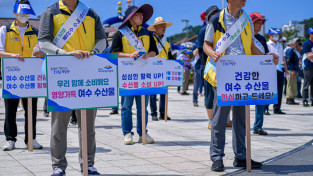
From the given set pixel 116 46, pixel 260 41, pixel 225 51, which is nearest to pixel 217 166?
pixel 225 51

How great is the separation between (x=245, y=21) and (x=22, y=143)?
4.11 m

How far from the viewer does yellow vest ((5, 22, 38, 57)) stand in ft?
23.2

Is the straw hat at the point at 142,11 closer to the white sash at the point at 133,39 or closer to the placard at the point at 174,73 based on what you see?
the white sash at the point at 133,39

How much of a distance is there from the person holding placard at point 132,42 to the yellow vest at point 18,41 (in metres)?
1.26

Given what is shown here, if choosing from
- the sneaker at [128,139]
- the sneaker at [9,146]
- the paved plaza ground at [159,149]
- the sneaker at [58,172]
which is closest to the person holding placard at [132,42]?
the sneaker at [128,139]

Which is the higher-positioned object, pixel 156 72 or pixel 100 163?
pixel 156 72

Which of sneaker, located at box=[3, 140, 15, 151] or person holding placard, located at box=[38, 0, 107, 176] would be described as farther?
sneaker, located at box=[3, 140, 15, 151]

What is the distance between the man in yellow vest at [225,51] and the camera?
5598mm

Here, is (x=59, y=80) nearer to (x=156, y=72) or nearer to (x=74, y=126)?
(x=156, y=72)

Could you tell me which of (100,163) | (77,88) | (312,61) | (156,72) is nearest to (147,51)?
(156,72)

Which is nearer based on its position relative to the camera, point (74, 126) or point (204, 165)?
point (204, 165)

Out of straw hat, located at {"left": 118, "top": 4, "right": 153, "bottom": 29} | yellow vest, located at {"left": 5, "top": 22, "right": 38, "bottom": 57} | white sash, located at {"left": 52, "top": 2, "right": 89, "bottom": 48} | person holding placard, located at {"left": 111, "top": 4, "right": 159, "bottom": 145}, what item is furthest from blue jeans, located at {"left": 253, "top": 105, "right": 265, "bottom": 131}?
white sash, located at {"left": 52, "top": 2, "right": 89, "bottom": 48}

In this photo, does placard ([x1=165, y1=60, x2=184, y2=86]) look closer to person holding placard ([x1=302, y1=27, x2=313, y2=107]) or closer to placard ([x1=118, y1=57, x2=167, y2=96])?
placard ([x1=118, y1=57, x2=167, y2=96])

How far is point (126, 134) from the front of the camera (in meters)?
7.59
